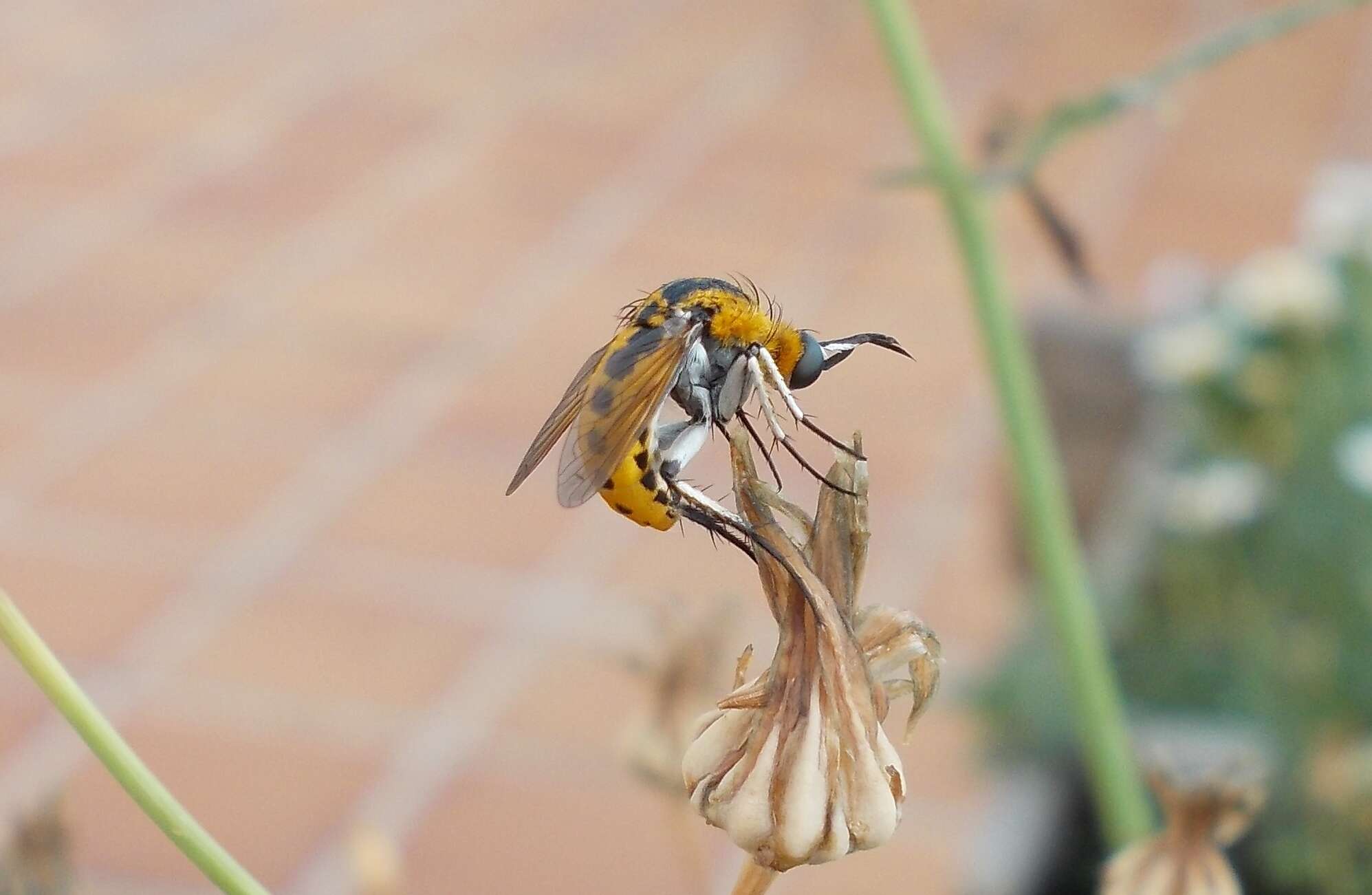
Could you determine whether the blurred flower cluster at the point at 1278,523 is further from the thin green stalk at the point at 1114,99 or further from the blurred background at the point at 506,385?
the thin green stalk at the point at 1114,99

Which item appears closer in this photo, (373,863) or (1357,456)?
(373,863)

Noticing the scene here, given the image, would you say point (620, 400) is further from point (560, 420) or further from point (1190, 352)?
point (1190, 352)

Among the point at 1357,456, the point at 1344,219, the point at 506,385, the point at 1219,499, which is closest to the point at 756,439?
the point at 1357,456

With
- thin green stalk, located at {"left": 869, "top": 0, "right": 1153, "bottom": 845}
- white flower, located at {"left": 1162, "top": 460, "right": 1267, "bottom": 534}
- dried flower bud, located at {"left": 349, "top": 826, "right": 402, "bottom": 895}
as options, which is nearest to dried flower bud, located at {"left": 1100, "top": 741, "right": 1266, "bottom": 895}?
thin green stalk, located at {"left": 869, "top": 0, "right": 1153, "bottom": 845}

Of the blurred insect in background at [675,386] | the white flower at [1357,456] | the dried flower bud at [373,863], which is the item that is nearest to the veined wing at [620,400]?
the blurred insect in background at [675,386]

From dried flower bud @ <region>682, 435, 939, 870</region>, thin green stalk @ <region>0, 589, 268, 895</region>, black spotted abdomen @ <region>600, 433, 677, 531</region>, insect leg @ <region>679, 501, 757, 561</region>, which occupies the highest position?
black spotted abdomen @ <region>600, 433, 677, 531</region>

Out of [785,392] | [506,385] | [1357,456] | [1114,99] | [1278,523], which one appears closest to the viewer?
[785,392]

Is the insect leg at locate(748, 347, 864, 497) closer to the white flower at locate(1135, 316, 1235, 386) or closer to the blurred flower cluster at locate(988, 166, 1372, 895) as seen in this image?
the blurred flower cluster at locate(988, 166, 1372, 895)

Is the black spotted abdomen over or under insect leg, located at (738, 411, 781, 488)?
under
